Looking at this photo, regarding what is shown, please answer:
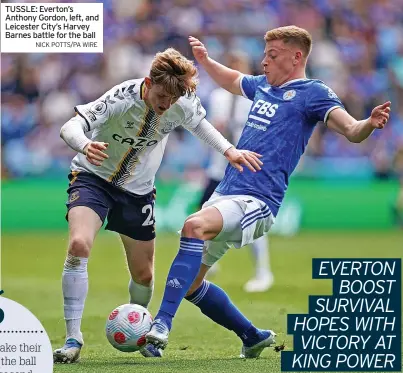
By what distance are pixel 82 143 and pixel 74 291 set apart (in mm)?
1031

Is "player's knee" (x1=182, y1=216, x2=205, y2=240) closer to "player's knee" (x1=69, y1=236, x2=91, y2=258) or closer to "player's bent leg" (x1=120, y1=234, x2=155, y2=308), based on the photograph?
"player's knee" (x1=69, y1=236, x2=91, y2=258)

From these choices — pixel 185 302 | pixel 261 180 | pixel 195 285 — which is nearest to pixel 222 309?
pixel 195 285

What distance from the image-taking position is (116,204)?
24.9 feet

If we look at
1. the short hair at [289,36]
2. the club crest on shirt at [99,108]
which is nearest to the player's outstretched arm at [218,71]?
the short hair at [289,36]

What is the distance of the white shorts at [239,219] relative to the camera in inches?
276

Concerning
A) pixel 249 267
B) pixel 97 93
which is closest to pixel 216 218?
pixel 249 267

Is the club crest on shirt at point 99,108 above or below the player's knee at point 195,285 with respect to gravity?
above

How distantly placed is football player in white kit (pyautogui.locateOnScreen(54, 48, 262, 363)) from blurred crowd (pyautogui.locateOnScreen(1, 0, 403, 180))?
10.9 meters

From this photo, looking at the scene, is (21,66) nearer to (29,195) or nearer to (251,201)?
(29,195)

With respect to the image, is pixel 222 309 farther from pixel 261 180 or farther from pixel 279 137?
pixel 279 137

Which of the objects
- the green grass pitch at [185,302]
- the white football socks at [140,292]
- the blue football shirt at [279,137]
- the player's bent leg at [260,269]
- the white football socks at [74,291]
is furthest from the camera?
the player's bent leg at [260,269]

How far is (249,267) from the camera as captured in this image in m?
14.3

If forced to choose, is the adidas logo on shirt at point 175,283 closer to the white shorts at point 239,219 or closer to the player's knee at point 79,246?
the white shorts at point 239,219

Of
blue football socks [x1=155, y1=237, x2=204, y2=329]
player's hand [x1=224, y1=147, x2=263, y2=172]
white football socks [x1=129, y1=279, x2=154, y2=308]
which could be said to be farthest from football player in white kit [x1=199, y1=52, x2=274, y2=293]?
blue football socks [x1=155, y1=237, x2=204, y2=329]
